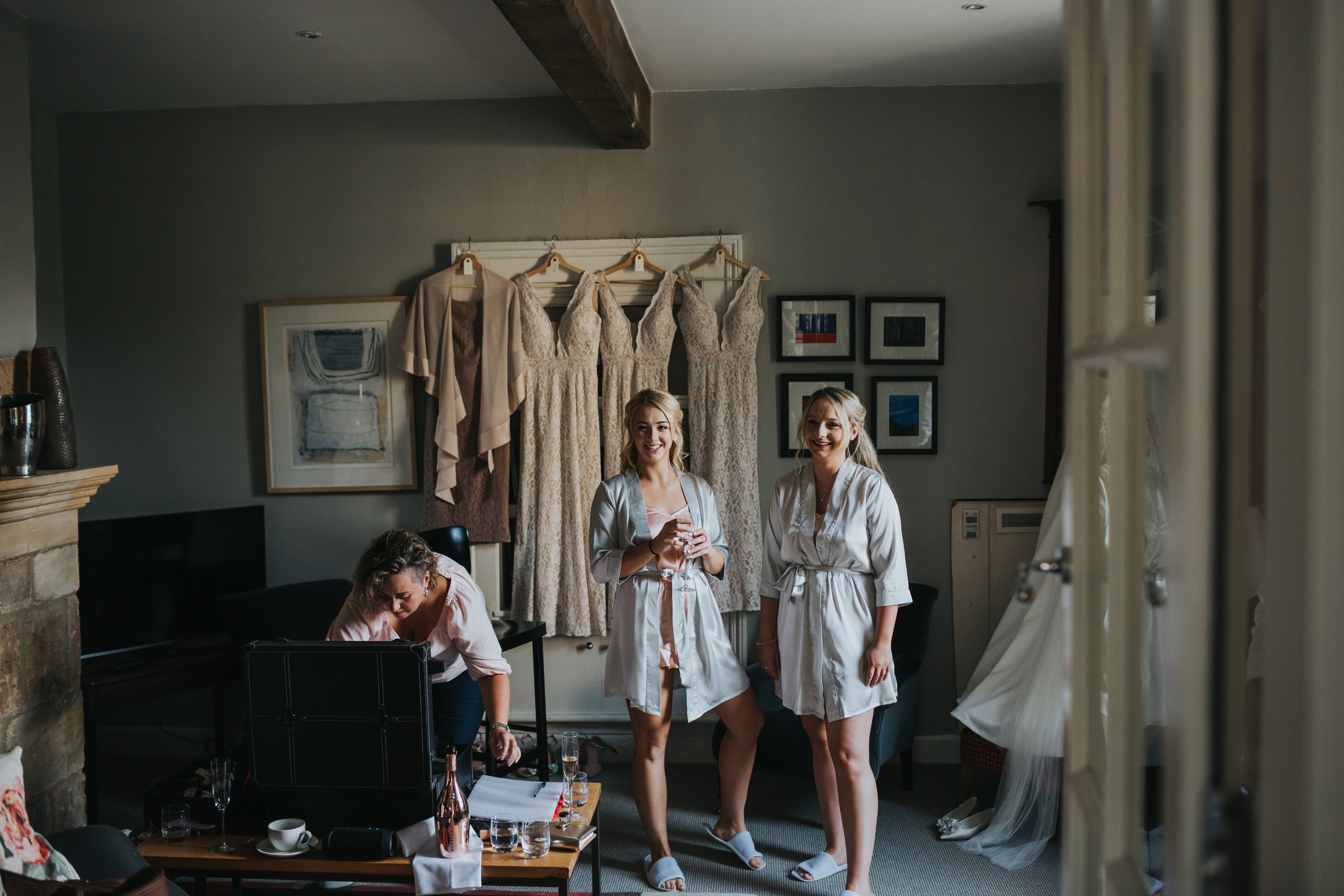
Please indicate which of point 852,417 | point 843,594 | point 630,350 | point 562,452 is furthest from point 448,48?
point 843,594

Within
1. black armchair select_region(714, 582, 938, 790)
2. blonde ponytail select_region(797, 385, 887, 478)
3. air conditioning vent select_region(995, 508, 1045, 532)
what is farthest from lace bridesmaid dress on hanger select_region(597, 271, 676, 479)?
air conditioning vent select_region(995, 508, 1045, 532)

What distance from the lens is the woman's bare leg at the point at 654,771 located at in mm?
2742

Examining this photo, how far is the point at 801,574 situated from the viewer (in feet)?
8.90

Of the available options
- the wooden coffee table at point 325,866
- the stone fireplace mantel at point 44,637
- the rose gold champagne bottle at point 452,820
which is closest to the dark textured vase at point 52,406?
the stone fireplace mantel at point 44,637

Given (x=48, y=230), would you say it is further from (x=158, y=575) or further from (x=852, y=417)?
(x=852, y=417)

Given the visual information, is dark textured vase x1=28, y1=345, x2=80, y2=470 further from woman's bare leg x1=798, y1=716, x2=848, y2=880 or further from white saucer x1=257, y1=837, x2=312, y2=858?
woman's bare leg x1=798, y1=716, x2=848, y2=880

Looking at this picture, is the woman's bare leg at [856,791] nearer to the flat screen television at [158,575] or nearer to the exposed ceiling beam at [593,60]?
the exposed ceiling beam at [593,60]

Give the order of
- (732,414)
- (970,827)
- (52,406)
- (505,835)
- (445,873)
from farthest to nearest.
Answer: (732,414), (970,827), (52,406), (505,835), (445,873)

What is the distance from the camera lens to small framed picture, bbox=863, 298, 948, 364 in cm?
363

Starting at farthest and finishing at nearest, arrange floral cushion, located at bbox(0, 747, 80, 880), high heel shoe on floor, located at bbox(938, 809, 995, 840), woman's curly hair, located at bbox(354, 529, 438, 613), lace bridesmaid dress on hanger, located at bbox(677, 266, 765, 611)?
lace bridesmaid dress on hanger, located at bbox(677, 266, 765, 611) < high heel shoe on floor, located at bbox(938, 809, 995, 840) < woman's curly hair, located at bbox(354, 529, 438, 613) < floral cushion, located at bbox(0, 747, 80, 880)

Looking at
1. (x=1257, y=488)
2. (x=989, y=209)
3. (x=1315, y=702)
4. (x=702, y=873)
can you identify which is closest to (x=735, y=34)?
(x=989, y=209)

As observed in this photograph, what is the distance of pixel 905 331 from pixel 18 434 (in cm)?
289

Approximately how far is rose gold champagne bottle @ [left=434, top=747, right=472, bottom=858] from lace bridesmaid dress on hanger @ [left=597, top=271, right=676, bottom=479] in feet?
5.83

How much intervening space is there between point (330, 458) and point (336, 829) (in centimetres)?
209
